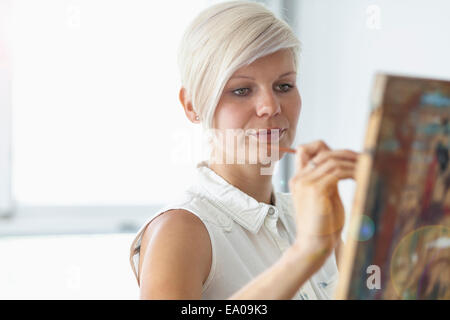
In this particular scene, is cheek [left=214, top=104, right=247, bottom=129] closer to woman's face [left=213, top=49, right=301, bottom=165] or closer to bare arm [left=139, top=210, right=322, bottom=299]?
woman's face [left=213, top=49, right=301, bottom=165]

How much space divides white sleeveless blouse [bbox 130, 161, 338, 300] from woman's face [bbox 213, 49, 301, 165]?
10 centimetres

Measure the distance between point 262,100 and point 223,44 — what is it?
108mm

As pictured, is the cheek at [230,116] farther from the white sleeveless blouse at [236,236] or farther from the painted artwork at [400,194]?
the painted artwork at [400,194]

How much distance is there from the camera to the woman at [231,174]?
0.73m

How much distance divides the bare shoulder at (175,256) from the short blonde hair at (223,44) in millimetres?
217

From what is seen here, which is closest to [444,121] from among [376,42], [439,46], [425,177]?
[425,177]

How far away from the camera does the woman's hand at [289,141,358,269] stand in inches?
21.4

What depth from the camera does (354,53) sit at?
212 centimetres

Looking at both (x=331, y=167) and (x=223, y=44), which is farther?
(x=223, y=44)

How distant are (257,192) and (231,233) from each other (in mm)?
138

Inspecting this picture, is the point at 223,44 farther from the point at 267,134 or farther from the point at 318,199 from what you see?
the point at 318,199

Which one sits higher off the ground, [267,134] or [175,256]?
[267,134]

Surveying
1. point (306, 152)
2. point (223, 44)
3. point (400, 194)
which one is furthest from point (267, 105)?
point (400, 194)

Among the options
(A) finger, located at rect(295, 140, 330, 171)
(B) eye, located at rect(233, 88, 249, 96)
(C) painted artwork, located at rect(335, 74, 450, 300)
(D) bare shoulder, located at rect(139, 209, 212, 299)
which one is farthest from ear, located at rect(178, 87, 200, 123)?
(C) painted artwork, located at rect(335, 74, 450, 300)
